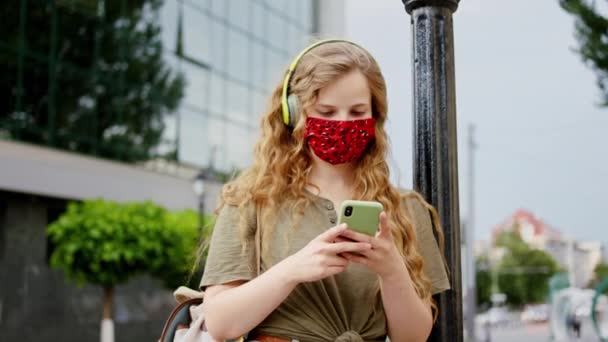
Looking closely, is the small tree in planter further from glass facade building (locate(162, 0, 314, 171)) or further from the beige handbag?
the beige handbag

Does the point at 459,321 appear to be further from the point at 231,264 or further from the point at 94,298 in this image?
the point at 94,298

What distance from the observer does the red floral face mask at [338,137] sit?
6.60 feet

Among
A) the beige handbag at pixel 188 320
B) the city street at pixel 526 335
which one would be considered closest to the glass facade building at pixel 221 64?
the city street at pixel 526 335

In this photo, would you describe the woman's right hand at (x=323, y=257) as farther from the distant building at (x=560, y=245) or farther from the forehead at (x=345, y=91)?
the distant building at (x=560, y=245)

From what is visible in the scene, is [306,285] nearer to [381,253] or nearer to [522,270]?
[381,253]

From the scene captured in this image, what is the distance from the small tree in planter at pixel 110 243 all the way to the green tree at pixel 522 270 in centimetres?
6809

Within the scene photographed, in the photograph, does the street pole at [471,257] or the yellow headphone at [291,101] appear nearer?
the yellow headphone at [291,101]

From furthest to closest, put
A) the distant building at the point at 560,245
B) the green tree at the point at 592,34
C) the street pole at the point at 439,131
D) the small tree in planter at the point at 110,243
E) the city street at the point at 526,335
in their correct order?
the distant building at the point at 560,245 < the city street at the point at 526,335 < the small tree in planter at the point at 110,243 < the green tree at the point at 592,34 < the street pole at the point at 439,131

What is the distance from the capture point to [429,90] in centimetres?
237

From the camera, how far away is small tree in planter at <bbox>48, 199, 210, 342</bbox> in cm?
1639

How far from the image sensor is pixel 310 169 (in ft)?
7.05

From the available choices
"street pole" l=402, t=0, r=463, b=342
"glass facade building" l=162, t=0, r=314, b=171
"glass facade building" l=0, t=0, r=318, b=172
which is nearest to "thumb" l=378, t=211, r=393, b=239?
"street pole" l=402, t=0, r=463, b=342

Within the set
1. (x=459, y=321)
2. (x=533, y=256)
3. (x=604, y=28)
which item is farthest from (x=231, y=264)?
(x=533, y=256)

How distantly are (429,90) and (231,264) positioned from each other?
2.95 ft
